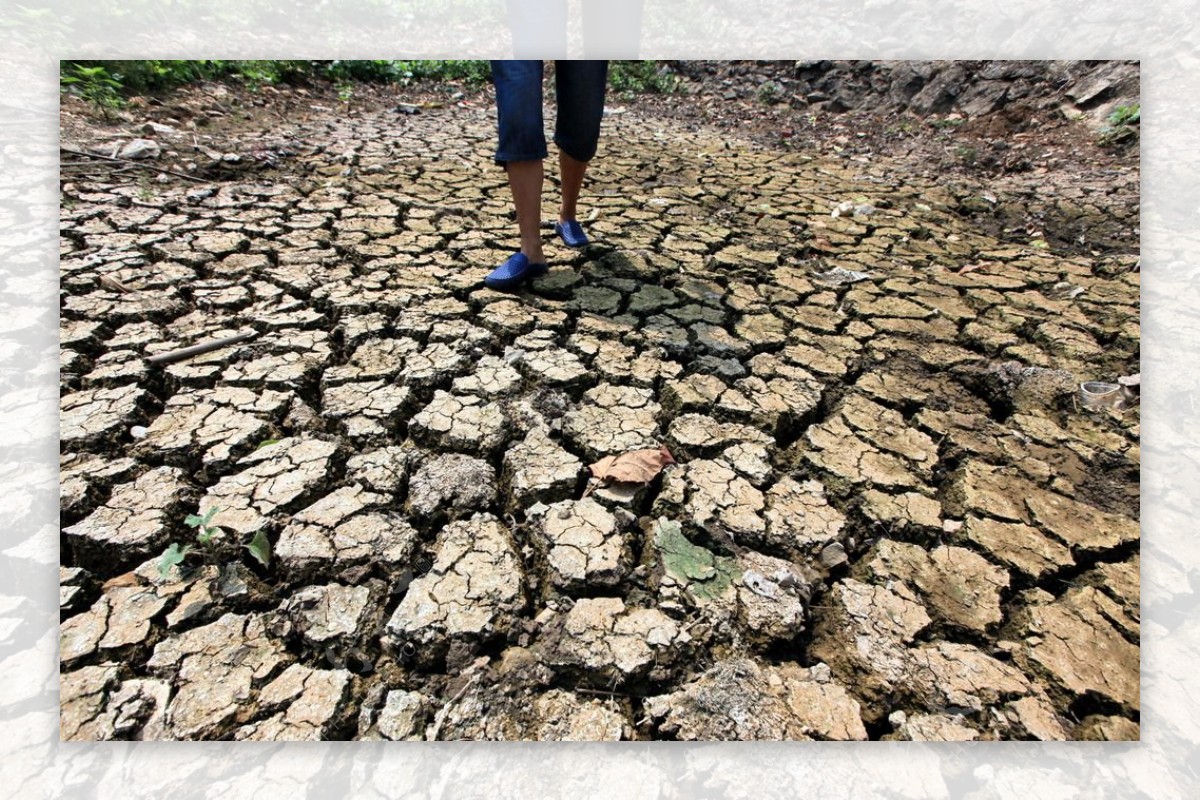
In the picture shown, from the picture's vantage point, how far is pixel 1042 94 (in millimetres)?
3256

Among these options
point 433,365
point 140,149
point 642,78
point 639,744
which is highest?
point 642,78

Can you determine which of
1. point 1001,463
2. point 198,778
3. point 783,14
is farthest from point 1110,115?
point 198,778

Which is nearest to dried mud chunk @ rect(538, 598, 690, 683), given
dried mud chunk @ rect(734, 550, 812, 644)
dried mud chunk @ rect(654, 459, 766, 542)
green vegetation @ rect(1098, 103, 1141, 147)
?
dried mud chunk @ rect(734, 550, 812, 644)

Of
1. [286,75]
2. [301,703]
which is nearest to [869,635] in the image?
[301,703]

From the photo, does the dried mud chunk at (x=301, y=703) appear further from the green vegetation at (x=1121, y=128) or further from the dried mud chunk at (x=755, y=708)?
the green vegetation at (x=1121, y=128)

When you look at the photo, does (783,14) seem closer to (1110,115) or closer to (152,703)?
(1110,115)

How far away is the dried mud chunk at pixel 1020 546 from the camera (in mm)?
1089

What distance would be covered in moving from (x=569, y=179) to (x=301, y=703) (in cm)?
181

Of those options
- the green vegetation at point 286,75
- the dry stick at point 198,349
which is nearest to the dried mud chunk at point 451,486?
the dry stick at point 198,349

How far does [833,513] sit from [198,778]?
1129 millimetres

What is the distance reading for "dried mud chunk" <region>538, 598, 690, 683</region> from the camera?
0.91m

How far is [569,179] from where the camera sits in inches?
83.6

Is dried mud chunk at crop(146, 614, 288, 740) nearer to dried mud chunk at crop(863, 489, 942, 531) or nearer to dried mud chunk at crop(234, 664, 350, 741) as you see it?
dried mud chunk at crop(234, 664, 350, 741)

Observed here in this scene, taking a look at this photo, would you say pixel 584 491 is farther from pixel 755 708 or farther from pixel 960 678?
pixel 960 678
